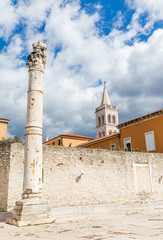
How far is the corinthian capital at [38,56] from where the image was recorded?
9562mm

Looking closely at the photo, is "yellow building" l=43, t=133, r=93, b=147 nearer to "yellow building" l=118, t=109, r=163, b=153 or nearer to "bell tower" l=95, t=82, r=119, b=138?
"yellow building" l=118, t=109, r=163, b=153

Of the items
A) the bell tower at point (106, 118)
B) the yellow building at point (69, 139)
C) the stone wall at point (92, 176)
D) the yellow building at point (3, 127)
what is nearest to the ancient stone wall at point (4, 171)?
the stone wall at point (92, 176)

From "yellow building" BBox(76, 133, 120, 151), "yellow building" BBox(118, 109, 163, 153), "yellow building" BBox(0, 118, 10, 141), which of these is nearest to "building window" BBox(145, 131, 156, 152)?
"yellow building" BBox(118, 109, 163, 153)

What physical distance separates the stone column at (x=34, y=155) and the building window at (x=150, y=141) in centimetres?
1454

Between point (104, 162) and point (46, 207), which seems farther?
point (104, 162)

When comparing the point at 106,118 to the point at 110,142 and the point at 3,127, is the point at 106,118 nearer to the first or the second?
the point at 110,142

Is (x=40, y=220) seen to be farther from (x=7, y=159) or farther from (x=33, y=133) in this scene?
(x=7, y=159)

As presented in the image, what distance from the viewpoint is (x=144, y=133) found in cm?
2184

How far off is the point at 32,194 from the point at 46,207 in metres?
0.67

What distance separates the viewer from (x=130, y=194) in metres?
14.6

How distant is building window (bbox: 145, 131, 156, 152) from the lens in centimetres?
2096

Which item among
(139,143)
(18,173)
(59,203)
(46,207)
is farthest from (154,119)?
(46,207)

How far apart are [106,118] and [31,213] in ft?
200

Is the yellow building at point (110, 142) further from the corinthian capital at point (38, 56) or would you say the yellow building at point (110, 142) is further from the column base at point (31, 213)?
the column base at point (31, 213)
